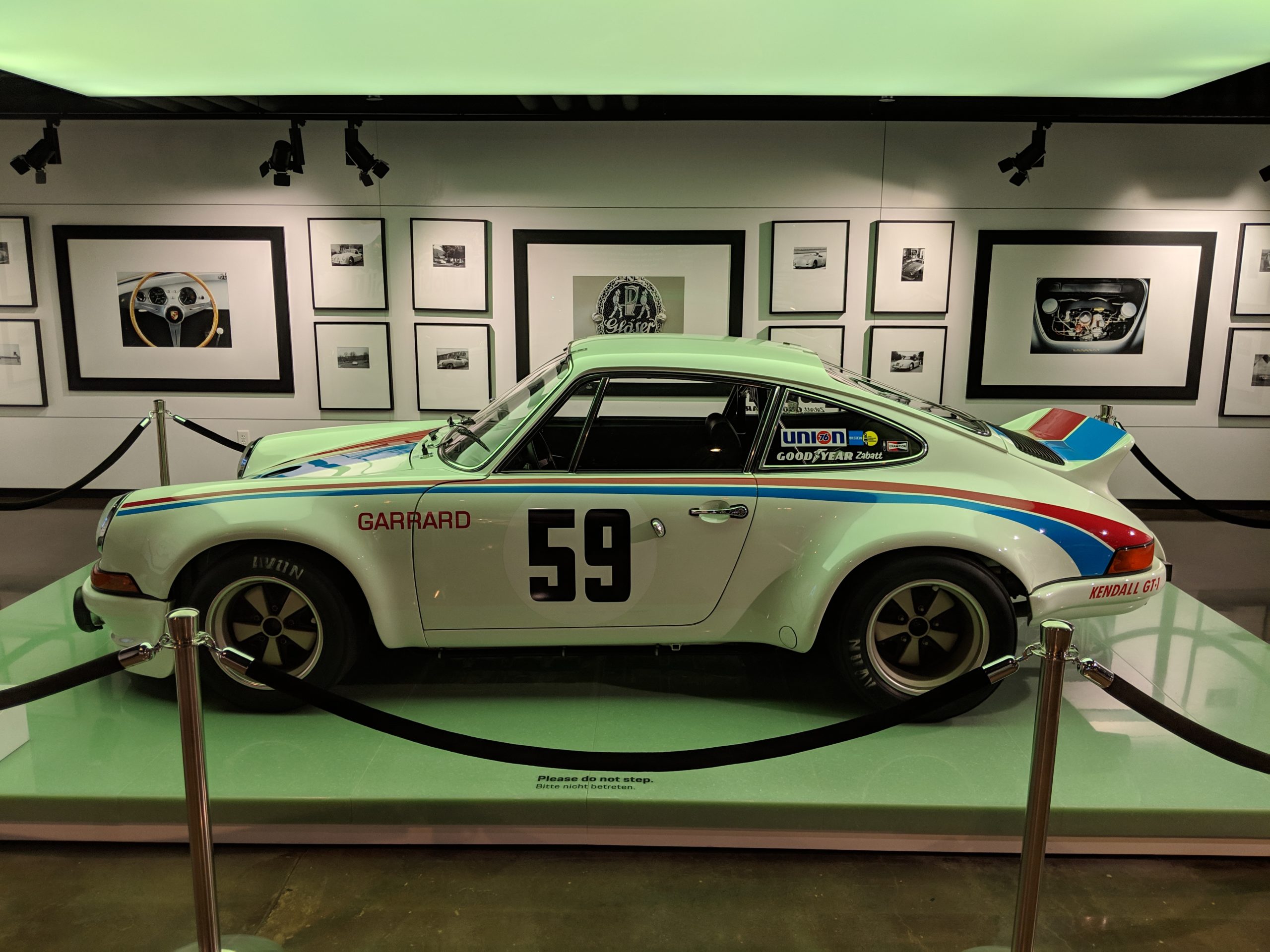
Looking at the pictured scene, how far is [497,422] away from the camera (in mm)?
3777

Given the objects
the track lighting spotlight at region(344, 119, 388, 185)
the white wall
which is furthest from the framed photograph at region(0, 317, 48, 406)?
the track lighting spotlight at region(344, 119, 388, 185)

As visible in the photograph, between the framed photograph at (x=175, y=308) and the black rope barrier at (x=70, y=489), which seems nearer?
the black rope barrier at (x=70, y=489)

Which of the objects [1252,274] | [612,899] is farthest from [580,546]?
[1252,274]

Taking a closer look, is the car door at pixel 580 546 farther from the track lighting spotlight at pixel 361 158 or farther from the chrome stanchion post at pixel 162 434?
the track lighting spotlight at pixel 361 158

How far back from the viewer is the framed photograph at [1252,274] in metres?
6.68

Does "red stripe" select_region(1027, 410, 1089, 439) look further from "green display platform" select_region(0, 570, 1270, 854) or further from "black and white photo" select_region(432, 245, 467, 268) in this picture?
"black and white photo" select_region(432, 245, 467, 268)

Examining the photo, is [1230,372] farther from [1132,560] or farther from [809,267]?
[1132,560]

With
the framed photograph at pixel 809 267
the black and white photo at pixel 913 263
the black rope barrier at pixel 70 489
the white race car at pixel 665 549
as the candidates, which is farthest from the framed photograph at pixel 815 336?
the black rope barrier at pixel 70 489

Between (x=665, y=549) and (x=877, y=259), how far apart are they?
4198 millimetres

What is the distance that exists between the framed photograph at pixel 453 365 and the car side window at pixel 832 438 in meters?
3.89

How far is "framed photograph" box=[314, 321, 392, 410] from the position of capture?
6852mm

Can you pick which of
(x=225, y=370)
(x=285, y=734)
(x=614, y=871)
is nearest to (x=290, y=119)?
(x=225, y=370)

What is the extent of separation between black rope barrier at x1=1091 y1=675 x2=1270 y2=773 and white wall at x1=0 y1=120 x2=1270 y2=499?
4.83 m

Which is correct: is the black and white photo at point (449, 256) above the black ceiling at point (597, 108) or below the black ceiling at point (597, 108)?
below
